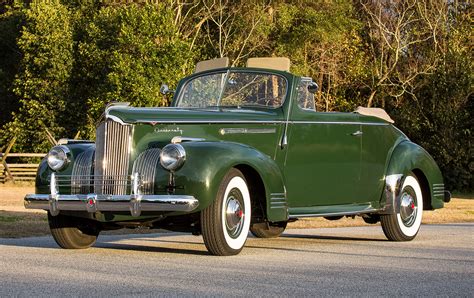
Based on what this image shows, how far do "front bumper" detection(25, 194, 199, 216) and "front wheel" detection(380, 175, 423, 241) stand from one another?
374 centimetres

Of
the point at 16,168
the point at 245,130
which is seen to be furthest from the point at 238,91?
the point at 16,168

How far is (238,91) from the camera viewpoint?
1114 centimetres

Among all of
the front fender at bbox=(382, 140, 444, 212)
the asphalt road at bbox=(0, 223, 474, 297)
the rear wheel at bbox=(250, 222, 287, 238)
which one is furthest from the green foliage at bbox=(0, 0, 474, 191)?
the asphalt road at bbox=(0, 223, 474, 297)

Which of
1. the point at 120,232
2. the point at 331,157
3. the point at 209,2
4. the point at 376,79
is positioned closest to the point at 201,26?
the point at 209,2

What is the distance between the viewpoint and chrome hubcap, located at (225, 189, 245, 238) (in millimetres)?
9516

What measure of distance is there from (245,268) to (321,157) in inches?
116

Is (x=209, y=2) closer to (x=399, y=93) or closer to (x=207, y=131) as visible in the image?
(x=399, y=93)

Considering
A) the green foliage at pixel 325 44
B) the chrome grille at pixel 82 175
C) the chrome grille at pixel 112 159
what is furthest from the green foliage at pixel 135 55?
the chrome grille at pixel 112 159

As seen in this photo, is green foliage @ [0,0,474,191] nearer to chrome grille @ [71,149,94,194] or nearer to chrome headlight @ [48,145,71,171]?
chrome headlight @ [48,145,71,171]

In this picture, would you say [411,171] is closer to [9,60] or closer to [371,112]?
[371,112]

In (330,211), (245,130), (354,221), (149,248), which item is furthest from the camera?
(354,221)

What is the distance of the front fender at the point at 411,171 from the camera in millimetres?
11891

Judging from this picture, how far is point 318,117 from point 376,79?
96.9 ft

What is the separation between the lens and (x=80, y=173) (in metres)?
9.99
